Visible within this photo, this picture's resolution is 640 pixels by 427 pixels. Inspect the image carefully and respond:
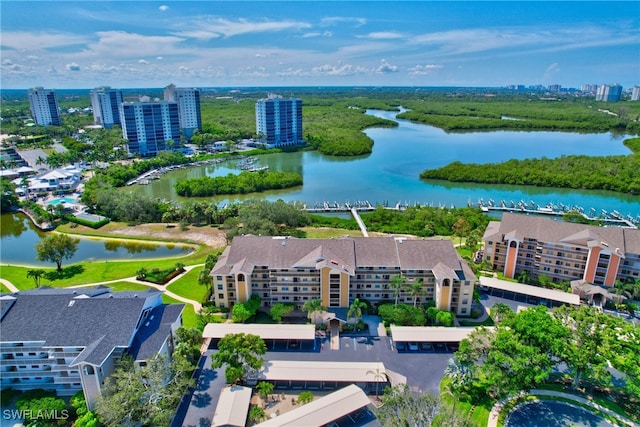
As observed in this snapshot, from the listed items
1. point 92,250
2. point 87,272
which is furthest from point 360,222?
point 92,250

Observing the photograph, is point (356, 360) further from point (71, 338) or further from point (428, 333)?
point (71, 338)

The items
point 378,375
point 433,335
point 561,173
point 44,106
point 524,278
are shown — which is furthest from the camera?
point 44,106

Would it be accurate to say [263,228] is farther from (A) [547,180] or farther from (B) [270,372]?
(A) [547,180]

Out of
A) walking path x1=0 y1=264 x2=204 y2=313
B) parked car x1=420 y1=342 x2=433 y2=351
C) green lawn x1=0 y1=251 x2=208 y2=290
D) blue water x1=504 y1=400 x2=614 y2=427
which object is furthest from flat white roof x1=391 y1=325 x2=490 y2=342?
green lawn x1=0 y1=251 x2=208 y2=290

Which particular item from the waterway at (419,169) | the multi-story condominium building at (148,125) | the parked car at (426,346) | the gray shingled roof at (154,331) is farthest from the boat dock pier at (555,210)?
the multi-story condominium building at (148,125)

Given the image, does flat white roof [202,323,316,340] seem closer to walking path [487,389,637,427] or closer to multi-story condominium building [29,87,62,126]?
walking path [487,389,637,427]

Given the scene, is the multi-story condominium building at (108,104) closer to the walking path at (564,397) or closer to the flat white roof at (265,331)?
the flat white roof at (265,331)
